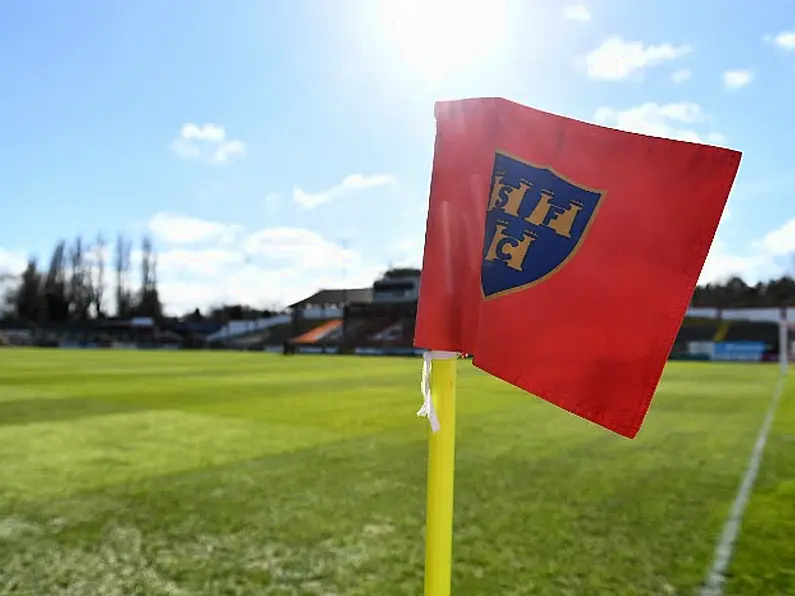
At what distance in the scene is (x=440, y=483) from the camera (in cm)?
174

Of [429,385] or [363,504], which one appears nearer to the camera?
[429,385]

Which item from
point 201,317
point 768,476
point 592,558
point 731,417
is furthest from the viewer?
point 201,317

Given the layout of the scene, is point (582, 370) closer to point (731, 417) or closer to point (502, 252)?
point (502, 252)

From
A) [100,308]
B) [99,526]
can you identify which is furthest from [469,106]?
[100,308]

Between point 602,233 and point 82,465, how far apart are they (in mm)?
7160

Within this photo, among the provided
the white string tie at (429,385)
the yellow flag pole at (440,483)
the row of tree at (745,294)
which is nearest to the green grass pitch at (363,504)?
the yellow flag pole at (440,483)

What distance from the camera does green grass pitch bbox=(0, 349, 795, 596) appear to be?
13.3 feet

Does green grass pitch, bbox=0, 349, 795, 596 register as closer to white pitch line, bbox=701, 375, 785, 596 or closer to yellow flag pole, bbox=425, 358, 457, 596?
white pitch line, bbox=701, 375, 785, 596

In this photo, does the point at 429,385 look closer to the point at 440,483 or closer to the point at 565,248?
the point at 440,483

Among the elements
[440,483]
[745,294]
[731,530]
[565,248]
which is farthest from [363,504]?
[745,294]

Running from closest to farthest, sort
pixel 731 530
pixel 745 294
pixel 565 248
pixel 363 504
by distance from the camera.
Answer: pixel 565 248, pixel 731 530, pixel 363 504, pixel 745 294

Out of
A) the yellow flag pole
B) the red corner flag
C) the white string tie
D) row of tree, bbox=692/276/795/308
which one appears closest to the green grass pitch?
the yellow flag pole

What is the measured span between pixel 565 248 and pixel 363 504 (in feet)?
14.8

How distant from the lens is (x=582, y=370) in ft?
5.49
